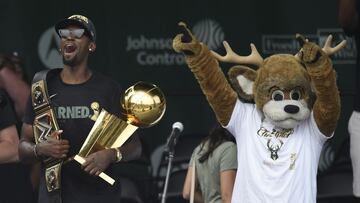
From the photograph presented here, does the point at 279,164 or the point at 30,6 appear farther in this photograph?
the point at 30,6

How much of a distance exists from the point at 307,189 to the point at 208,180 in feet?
2.16

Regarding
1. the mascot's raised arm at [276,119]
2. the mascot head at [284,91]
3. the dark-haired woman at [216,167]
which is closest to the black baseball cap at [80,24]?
the mascot's raised arm at [276,119]

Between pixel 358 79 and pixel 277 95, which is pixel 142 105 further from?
pixel 358 79

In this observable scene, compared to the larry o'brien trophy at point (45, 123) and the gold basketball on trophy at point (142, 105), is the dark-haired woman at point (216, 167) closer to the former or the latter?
the gold basketball on trophy at point (142, 105)

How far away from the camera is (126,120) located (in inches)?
250

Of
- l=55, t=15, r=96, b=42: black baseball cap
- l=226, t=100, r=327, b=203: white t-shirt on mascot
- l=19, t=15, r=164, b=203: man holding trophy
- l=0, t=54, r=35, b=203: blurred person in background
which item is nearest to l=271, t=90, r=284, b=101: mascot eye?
l=226, t=100, r=327, b=203: white t-shirt on mascot

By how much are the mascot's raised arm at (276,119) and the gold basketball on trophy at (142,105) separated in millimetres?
260

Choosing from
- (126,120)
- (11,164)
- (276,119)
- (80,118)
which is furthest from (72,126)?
(276,119)

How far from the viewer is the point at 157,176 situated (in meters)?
8.97

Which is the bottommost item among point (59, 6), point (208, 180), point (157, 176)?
point (157, 176)

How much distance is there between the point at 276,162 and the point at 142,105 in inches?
29.7

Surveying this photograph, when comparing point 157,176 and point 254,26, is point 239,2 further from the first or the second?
point 157,176

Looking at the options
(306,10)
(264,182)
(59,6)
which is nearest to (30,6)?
(59,6)

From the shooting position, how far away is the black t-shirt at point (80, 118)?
6.32m
